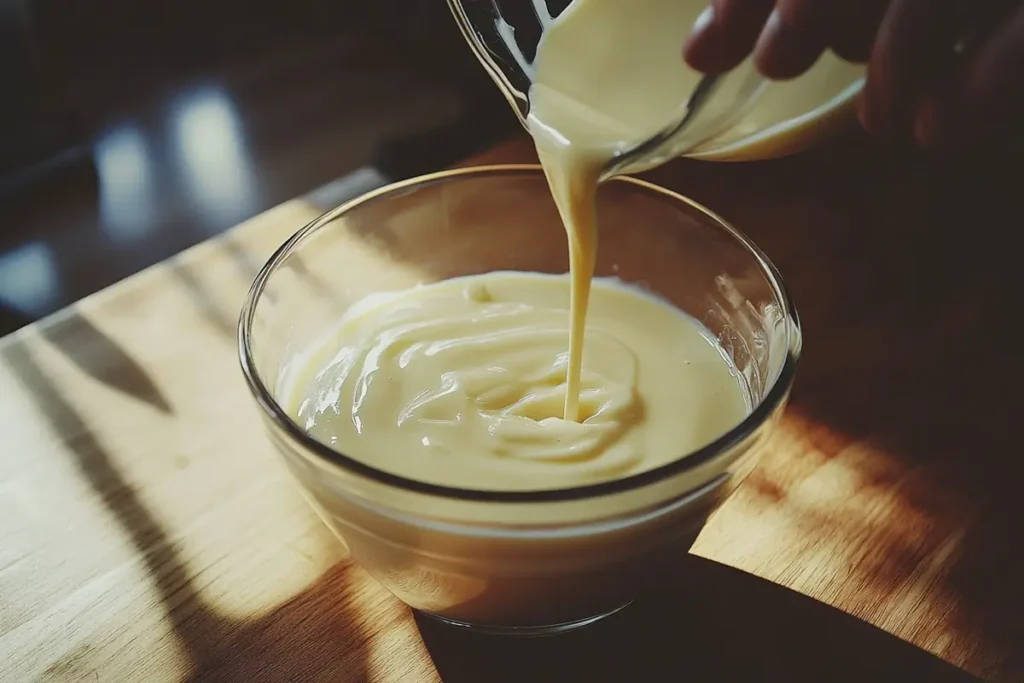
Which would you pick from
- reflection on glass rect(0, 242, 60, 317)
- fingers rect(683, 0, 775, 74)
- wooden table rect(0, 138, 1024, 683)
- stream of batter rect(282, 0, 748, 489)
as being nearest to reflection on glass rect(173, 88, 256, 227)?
reflection on glass rect(0, 242, 60, 317)

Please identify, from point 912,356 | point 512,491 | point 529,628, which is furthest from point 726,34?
point 912,356

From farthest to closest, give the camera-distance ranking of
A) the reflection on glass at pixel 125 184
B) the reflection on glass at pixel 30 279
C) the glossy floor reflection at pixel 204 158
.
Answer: the reflection on glass at pixel 125 184
the glossy floor reflection at pixel 204 158
the reflection on glass at pixel 30 279

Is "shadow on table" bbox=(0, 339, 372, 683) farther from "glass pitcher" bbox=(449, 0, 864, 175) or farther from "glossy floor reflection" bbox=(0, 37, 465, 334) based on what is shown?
"glossy floor reflection" bbox=(0, 37, 465, 334)

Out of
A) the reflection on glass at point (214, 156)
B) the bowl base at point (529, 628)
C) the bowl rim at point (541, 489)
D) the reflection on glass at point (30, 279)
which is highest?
the bowl rim at point (541, 489)

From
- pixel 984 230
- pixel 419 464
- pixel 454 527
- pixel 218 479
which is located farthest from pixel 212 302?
pixel 984 230

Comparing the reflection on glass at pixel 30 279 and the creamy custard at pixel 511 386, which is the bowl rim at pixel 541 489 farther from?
the reflection on glass at pixel 30 279

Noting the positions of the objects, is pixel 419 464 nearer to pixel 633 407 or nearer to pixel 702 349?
pixel 633 407

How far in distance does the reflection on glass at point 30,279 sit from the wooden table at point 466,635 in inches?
39.6

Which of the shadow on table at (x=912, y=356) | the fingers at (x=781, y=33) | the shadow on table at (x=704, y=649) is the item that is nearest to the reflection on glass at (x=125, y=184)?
the shadow on table at (x=912, y=356)

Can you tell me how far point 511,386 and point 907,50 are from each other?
0.38 meters

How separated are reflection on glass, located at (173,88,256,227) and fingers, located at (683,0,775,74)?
5.77ft

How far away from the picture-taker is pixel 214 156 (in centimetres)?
247

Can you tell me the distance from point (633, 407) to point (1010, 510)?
0.32 m

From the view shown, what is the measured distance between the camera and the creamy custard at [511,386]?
73 centimetres
